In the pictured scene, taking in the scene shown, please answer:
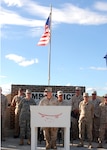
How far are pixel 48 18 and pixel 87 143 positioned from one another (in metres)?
7.82

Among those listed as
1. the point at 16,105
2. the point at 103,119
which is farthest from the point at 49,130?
the point at 16,105

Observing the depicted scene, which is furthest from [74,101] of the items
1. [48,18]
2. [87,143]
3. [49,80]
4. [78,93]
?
[48,18]

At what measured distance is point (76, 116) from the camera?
1453cm

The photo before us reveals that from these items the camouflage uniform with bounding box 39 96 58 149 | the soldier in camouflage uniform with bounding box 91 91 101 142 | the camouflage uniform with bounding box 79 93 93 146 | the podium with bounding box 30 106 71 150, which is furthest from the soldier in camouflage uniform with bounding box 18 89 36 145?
the soldier in camouflage uniform with bounding box 91 91 101 142

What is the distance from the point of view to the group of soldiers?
40.3 feet

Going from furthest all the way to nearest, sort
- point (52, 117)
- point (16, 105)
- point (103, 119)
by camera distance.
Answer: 1. point (16, 105)
2. point (103, 119)
3. point (52, 117)

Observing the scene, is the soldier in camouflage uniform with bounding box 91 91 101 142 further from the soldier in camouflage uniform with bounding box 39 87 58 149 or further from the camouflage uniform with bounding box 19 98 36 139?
the soldier in camouflage uniform with bounding box 39 87 58 149

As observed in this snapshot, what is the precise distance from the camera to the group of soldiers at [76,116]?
12298mm

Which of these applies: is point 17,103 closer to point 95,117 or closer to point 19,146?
point 19,146

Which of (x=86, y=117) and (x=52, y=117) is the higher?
(x=52, y=117)

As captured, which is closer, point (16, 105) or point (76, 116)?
point (76, 116)

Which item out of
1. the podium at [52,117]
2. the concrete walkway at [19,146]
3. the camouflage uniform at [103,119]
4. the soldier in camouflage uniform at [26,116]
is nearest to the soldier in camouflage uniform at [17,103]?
the concrete walkway at [19,146]

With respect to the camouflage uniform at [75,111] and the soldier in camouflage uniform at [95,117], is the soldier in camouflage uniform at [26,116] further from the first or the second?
the soldier in camouflage uniform at [95,117]

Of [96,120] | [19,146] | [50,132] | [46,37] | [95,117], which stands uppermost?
[46,37]
